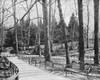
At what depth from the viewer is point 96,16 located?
15.5 metres

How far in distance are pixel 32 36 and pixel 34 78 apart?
44.6m

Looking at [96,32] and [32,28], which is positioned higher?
[32,28]

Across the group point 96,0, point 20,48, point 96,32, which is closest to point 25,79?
point 96,32

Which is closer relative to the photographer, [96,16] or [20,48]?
[96,16]

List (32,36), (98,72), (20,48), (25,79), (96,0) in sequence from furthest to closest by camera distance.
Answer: (32,36) → (20,48) → (96,0) → (98,72) → (25,79)

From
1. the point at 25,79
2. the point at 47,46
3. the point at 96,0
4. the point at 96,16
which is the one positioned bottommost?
the point at 25,79

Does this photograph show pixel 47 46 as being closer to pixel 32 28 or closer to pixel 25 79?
pixel 25 79

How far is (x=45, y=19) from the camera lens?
18328 mm

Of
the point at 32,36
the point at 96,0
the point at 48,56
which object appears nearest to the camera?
the point at 96,0

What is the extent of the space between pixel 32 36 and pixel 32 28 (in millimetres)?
4456

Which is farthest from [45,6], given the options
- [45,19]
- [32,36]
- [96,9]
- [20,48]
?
[32,36]

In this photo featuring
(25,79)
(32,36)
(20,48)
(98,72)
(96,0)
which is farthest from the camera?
(32,36)

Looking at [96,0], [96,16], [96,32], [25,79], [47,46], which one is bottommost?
[25,79]

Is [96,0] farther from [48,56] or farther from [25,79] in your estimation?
[25,79]
